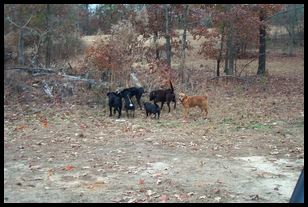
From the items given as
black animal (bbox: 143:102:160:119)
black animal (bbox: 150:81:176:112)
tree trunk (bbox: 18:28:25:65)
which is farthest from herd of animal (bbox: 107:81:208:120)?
tree trunk (bbox: 18:28:25:65)

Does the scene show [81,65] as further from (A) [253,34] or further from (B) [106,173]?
(B) [106,173]

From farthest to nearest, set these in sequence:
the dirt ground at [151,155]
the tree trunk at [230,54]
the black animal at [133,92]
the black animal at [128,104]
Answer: the tree trunk at [230,54], the black animal at [133,92], the black animal at [128,104], the dirt ground at [151,155]

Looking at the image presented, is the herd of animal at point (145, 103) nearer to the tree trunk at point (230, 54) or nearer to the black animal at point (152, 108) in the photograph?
the black animal at point (152, 108)

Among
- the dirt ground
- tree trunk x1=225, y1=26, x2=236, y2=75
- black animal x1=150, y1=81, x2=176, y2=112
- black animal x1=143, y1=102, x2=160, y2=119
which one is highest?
tree trunk x1=225, y1=26, x2=236, y2=75

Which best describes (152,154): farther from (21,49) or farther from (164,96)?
(21,49)

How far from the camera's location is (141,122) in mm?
13602

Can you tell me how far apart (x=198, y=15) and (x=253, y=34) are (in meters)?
3.13

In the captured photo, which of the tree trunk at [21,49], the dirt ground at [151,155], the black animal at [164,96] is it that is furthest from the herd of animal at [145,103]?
the tree trunk at [21,49]

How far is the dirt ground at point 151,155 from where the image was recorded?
695 centimetres

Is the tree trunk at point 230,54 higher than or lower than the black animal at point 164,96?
A: higher

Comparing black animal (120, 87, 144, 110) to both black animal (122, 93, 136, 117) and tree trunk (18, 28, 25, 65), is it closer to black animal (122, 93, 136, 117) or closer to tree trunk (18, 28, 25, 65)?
black animal (122, 93, 136, 117)

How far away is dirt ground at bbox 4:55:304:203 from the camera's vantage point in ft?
22.8

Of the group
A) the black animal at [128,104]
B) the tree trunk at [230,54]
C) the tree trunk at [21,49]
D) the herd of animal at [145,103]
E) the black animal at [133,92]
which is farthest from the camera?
the tree trunk at [230,54]
